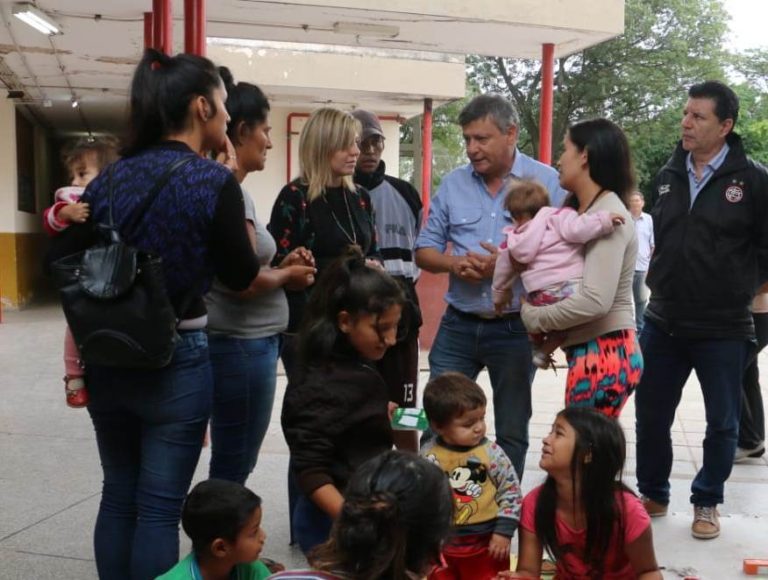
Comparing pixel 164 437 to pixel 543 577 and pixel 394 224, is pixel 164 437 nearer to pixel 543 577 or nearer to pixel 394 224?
pixel 543 577

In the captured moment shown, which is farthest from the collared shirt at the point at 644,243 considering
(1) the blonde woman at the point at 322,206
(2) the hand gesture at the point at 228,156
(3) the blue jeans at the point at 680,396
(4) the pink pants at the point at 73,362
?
(4) the pink pants at the point at 73,362

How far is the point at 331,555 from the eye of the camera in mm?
2047

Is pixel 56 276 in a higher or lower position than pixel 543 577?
higher

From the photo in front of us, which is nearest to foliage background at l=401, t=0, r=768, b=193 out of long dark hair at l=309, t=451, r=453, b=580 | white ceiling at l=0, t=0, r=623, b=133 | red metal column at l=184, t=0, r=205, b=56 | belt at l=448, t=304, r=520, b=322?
white ceiling at l=0, t=0, r=623, b=133

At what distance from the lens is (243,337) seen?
3520mm

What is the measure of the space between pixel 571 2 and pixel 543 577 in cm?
706

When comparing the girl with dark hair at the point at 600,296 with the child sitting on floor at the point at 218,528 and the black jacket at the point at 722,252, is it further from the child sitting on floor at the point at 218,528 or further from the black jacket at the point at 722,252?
the child sitting on floor at the point at 218,528

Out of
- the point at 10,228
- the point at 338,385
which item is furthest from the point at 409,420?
the point at 10,228

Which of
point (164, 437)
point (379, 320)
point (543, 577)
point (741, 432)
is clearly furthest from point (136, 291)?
point (741, 432)

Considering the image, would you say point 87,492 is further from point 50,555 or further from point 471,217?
point 471,217

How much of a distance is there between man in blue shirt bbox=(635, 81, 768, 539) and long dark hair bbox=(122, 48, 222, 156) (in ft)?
8.12

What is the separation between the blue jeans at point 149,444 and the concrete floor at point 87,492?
1111mm

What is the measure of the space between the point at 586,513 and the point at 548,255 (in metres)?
0.99

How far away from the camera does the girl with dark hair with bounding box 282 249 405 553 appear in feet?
8.64
